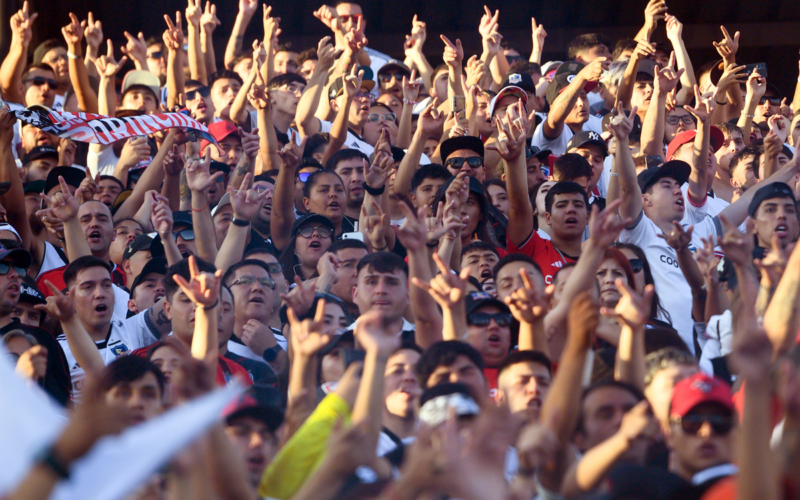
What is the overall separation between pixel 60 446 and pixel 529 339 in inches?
96.0

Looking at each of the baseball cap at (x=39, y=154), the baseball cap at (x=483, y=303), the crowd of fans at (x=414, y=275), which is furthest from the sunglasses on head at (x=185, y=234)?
the baseball cap at (x=483, y=303)

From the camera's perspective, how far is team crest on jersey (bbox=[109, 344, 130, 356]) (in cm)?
515

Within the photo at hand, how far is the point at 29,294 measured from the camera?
5137 millimetres

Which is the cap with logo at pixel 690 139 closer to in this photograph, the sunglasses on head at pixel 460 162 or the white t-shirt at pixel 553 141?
the white t-shirt at pixel 553 141

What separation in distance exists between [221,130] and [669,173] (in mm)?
3047

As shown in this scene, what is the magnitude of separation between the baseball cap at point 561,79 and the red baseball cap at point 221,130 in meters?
2.35

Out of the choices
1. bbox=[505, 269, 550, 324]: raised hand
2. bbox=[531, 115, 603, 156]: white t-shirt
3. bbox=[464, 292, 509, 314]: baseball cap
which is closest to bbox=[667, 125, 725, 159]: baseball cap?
bbox=[531, 115, 603, 156]: white t-shirt

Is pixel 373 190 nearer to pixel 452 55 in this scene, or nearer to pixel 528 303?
pixel 452 55

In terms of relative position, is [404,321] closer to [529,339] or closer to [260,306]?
[260,306]

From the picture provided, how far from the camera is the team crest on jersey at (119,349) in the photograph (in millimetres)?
5152

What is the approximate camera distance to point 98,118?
6.59 metres

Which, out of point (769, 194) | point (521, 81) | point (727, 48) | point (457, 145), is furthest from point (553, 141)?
point (769, 194)

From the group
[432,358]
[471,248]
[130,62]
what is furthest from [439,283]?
[130,62]

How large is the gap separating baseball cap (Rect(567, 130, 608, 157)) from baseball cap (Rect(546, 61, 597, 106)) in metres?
0.83
